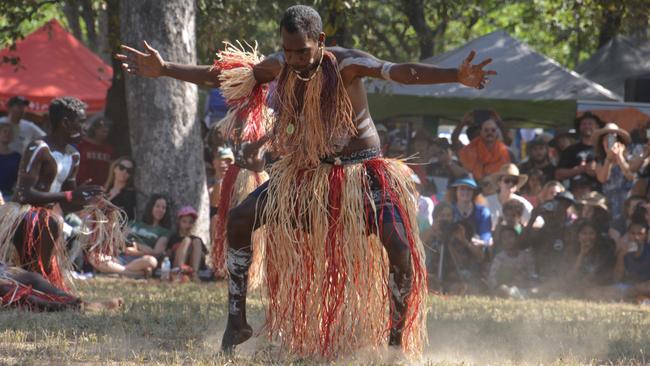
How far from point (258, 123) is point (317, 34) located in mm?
832

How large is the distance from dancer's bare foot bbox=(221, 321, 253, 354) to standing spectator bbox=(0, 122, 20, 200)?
238 inches

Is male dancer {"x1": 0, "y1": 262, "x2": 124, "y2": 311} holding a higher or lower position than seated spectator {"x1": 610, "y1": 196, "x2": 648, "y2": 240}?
lower

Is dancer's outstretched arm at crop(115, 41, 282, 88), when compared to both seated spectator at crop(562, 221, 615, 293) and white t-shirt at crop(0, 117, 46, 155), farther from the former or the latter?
white t-shirt at crop(0, 117, 46, 155)

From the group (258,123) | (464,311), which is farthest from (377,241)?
(464,311)

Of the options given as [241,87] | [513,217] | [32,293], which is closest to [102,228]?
[32,293]

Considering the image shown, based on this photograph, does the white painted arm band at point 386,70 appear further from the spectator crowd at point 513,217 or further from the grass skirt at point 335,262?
the spectator crowd at point 513,217

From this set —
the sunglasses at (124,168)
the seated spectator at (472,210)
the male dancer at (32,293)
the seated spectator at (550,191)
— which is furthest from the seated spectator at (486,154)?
the male dancer at (32,293)

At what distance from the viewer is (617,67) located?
1404cm

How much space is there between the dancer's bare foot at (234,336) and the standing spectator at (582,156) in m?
5.53

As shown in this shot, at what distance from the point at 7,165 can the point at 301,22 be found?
6.64 metres

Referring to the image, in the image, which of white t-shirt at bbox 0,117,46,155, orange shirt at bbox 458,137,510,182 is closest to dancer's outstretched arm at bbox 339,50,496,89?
orange shirt at bbox 458,137,510,182

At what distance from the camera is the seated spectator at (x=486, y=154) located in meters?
10.7

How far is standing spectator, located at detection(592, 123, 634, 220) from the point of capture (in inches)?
391

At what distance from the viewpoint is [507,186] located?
10148 mm
